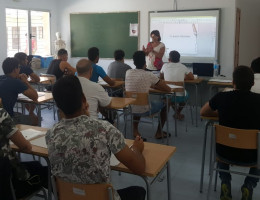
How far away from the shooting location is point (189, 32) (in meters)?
7.18

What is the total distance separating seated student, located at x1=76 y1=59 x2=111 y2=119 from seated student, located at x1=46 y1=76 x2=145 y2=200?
164cm

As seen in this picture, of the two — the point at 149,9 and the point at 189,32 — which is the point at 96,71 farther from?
the point at 149,9

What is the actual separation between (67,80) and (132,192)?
0.85 metres

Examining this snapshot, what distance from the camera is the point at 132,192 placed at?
2.01 meters

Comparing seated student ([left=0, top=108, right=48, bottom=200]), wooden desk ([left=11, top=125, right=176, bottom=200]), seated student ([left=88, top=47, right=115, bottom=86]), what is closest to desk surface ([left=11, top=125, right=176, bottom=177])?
wooden desk ([left=11, top=125, right=176, bottom=200])

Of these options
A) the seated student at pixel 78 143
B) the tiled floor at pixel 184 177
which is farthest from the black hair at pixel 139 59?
the seated student at pixel 78 143

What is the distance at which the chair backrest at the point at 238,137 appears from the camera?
239cm

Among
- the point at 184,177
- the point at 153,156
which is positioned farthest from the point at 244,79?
the point at 184,177

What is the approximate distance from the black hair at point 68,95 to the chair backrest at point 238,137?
52.3 inches

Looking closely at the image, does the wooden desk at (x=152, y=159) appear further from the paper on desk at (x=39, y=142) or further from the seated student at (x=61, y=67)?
Result: the seated student at (x=61, y=67)

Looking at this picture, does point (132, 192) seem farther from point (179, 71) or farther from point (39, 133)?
point (179, 71)

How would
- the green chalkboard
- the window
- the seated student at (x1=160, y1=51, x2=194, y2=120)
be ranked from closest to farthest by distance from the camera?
the seated student at (x1=160, y1=51, x2=194, y2=120) < the window < the green chalkboard

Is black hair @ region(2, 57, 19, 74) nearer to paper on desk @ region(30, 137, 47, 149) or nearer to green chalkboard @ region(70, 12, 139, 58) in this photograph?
paper on desk @ region(30, 137, 47, 149)

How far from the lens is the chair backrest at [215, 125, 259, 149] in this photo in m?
2.39
